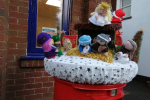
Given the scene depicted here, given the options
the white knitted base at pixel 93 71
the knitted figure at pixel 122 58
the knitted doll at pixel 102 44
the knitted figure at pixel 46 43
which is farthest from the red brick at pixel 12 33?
the knitted figure at pixel 122 58

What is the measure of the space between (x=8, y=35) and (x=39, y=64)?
64cm

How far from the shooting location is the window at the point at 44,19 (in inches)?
78.6

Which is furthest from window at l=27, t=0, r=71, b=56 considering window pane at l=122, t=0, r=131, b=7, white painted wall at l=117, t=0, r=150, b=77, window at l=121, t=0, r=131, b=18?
window pane at l=122, t=0, r=131, b=7

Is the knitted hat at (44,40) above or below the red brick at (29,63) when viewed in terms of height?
above

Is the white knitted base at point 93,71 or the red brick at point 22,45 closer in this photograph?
the white knitted base at point 93,71

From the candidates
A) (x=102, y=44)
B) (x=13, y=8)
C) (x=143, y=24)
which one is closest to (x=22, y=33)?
(x=13, y=8)

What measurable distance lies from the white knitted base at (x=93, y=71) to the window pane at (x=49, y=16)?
153cm

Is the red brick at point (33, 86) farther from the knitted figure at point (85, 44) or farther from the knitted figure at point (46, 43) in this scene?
the knitted figure at point (85, 44)

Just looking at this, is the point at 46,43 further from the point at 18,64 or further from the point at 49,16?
the point at 49,16

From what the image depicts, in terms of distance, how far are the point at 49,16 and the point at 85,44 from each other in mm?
1650

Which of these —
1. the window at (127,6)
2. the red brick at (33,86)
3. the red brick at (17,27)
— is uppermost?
the window at (127,6)

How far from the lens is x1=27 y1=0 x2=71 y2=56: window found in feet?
6.55

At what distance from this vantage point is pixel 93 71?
2.37 feet

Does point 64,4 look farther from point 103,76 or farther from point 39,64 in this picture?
point 103,76
